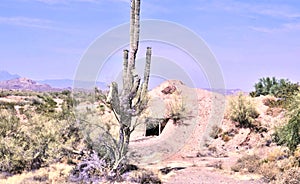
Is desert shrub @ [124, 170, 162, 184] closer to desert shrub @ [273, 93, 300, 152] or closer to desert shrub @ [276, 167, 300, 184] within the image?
desert shrub @ [276, 167, 300, 184]

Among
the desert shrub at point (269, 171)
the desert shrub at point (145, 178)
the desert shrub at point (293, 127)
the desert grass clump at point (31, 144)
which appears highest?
the desert shrub at point (293, 127)

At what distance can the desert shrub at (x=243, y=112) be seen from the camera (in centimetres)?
2452

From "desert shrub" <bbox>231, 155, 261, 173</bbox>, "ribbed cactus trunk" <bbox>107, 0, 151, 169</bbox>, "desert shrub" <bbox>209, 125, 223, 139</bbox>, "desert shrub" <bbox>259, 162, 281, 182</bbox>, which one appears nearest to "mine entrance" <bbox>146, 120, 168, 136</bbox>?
"desert shrub" <bbox>209, 125, 223, 139</bbox>

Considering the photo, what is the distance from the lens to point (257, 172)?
15.9 meters

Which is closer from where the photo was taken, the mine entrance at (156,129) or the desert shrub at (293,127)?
the desert shrub at (293,127)

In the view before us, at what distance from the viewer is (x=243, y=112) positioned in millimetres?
24719

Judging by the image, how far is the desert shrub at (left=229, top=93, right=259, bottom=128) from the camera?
24516 mm

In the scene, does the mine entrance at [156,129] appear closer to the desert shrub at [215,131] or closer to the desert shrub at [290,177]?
the desert shrub at [215,131]

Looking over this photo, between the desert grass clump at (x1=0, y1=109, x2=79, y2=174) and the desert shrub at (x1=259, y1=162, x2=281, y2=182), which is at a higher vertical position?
the desert grass clump at (x1=0, y1=109, x2=79, y2=174)

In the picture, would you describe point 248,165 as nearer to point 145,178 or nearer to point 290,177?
point 290,177

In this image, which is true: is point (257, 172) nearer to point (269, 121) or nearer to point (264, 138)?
point (264, 138)

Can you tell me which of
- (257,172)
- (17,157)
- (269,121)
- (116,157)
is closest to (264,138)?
(269,121)

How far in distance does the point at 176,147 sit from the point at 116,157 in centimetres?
725

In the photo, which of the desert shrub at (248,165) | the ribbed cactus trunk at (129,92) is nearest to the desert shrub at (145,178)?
the ribbed cactus trunk at (129,92)
